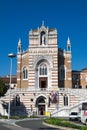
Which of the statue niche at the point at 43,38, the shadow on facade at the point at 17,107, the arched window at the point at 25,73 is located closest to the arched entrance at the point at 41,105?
the shadow on facade at the point at 17,107

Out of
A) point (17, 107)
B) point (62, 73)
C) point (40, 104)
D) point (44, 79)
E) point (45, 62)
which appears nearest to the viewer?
point (17, 107)

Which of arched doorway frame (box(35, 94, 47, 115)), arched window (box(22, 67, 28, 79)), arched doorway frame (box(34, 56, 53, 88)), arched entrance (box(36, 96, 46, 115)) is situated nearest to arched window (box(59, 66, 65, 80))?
arched doorway frame (box(34, 56, 53, 88))

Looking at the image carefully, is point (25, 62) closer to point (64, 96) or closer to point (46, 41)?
point (46, 41)

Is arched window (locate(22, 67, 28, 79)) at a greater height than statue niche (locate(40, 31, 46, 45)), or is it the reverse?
statue niche (locate(40, 31, 46, 45))

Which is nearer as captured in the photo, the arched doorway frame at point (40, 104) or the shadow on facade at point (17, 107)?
the shadow on facade at point (17, 107)

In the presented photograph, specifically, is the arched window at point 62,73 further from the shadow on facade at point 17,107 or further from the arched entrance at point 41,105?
the shadow on facade at point 17,107

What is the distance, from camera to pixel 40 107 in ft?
271

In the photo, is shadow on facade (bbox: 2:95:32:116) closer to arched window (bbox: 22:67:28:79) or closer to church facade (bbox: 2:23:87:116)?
church facade (bbox: 2:23:87:116)

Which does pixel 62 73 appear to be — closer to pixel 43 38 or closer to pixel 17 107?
pixel 43 38


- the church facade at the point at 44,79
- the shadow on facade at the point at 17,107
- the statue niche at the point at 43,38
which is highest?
the statue niche at the point at 43,38

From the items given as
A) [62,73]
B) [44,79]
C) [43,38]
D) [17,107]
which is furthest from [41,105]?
[43,38]

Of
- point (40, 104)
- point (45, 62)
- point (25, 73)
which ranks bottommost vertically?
point (40, 104)

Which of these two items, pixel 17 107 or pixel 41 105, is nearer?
pixel 17 107

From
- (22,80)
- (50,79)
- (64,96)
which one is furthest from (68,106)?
(22,80)
